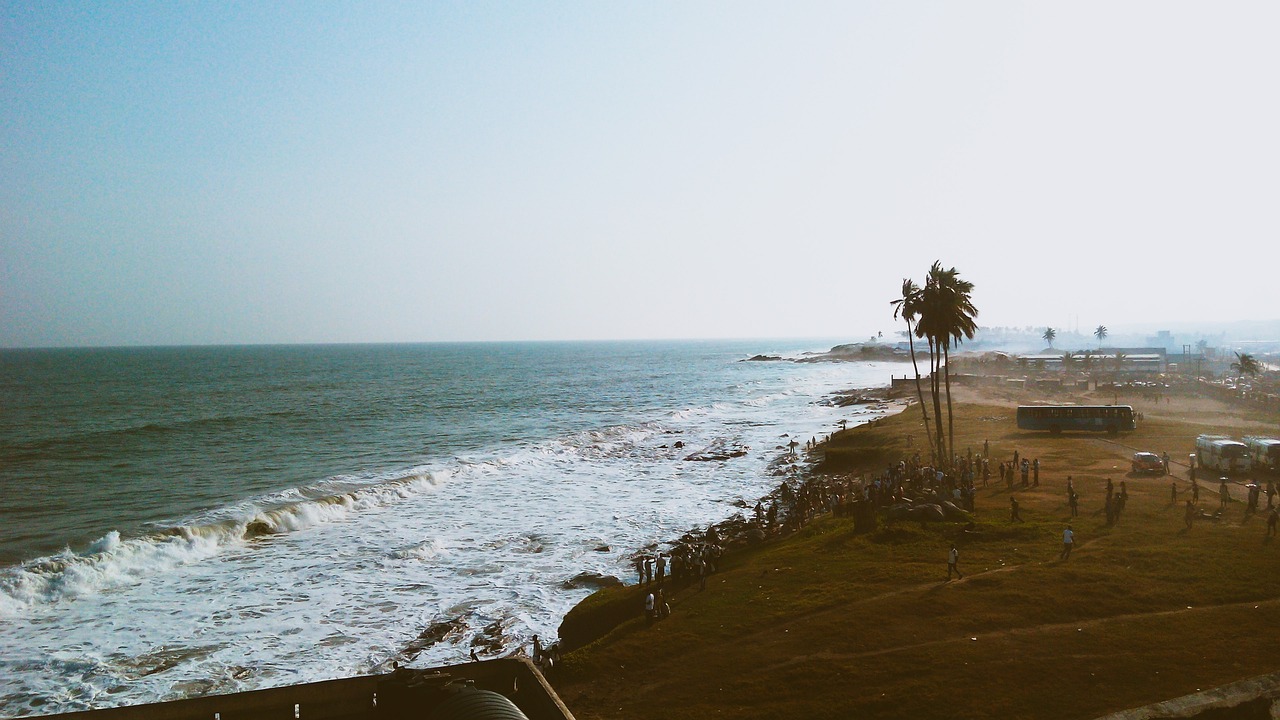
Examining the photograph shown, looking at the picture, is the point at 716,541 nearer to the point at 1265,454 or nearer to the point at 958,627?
the point at 958,627

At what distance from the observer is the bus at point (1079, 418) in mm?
51781

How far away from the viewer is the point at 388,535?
35.3m

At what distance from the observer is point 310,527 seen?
123 feet

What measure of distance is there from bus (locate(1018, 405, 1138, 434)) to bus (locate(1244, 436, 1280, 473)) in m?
16.8

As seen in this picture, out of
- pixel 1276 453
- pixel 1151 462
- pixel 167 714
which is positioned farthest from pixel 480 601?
pixel 1276 453

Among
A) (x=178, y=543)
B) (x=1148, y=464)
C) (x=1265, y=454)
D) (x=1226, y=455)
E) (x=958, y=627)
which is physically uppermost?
(x=1265, y=454)

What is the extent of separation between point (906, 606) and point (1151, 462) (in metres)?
24.9

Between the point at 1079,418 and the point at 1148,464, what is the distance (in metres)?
18.5

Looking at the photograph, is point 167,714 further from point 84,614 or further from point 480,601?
point 84,614

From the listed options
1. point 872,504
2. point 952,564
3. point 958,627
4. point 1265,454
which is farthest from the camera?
point 1265,454

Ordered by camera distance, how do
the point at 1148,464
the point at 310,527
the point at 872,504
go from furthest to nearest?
the point at 310,527 < the point at 1148,464 < the point at 872,504

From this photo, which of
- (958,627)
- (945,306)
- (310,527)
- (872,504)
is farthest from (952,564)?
(310,527)

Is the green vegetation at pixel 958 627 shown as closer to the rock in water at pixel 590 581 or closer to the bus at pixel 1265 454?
the rock in water at pixel 590 581

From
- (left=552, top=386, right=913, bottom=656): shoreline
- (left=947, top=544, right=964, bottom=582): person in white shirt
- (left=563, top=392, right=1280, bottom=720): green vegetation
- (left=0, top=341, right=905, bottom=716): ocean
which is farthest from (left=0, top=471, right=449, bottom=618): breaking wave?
(left=947, top=544, right=964, bottom=582): person in white shirt
